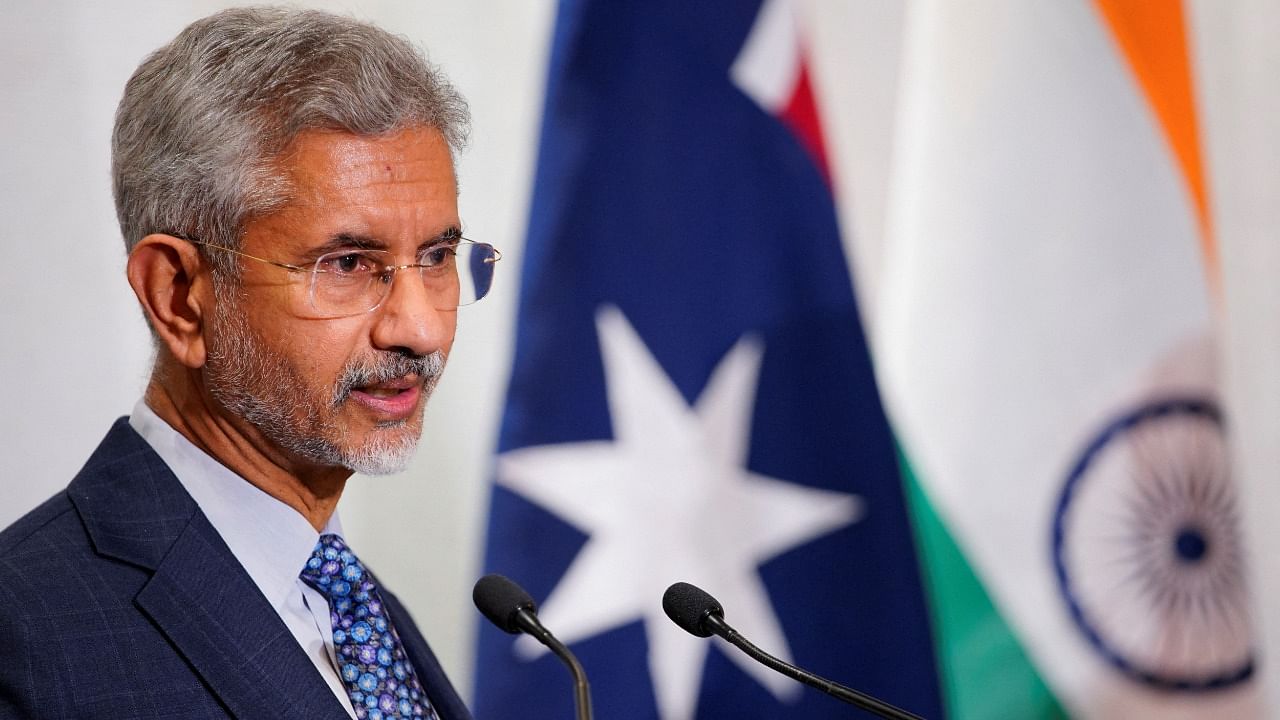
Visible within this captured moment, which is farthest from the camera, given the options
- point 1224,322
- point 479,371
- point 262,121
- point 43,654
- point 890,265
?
point 890,265

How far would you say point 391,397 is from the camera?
59.8 inches

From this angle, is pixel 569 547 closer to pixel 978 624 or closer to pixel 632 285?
pixel 632 285

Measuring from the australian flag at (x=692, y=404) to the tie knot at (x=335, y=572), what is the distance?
3.39 ft

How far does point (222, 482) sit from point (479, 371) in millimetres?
1134

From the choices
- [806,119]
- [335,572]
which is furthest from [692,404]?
[335,572]

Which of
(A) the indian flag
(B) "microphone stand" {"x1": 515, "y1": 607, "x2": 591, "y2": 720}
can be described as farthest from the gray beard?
(A) the indian flag

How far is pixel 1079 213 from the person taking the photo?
2.88 meters

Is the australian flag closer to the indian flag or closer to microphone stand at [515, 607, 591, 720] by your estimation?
the indian flag

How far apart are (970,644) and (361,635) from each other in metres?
1.82

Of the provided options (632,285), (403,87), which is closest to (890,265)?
(632,285)

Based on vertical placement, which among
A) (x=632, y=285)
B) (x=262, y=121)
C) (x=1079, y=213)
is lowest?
(x=632, y=285)

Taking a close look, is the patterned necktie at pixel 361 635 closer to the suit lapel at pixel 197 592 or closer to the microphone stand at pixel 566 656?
the suit lapel at pixel 197 592

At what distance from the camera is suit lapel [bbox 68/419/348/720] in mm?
1328

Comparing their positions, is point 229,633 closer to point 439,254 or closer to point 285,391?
point 285,391
